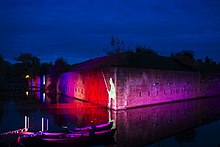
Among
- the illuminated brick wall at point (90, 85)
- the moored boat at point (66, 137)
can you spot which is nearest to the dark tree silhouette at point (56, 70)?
the illuminated brick wall at point (90, 85)

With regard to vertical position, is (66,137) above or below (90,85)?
below

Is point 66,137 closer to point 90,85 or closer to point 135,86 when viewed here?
point 135,86

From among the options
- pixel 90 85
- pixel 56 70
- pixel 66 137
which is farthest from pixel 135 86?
pixel 56 70

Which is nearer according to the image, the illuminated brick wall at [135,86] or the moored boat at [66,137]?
the moored boat at [66,137]

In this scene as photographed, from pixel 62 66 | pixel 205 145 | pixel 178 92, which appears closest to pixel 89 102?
pixel 178 92

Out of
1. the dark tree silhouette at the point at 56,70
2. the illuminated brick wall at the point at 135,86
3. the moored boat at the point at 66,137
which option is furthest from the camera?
the dark tree silhouette at the point at 56,70

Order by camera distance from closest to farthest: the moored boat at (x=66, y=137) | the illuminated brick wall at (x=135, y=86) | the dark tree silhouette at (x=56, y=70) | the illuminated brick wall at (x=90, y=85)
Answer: the moored boat at (x=66, y=137) → the illuminated brick wall at (x=135, y=86) → the illuminated brick wall at (x=90, y=85) → the dark tree silhouette at (x=56, y=70)

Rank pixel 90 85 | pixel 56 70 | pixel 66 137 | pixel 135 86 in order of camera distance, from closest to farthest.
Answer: pixel 66 137
pixel 135 86
pixel 90 85
pixel 56 70

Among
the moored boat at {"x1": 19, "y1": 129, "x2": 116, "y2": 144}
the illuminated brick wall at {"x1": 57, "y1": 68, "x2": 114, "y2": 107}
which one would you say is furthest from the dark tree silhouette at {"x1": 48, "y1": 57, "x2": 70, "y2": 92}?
the moored boat at {"x1": 19, "y1": 129, "x2": 116, "y2": 144}

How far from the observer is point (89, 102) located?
89.1ft

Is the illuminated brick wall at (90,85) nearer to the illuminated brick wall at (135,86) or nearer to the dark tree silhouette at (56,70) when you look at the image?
the illuminated brick wall at (135,86)

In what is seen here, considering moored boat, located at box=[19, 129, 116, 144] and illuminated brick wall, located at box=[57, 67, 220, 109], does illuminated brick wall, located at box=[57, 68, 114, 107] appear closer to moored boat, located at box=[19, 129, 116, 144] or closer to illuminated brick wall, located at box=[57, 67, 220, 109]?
illuminated brick wall, located at box=[57, 67, 220, 109]

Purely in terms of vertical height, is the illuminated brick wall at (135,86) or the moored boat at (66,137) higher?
the illuminated brick wall at (135,86)

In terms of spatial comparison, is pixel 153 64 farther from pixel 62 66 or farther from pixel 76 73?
pixel 62 66
